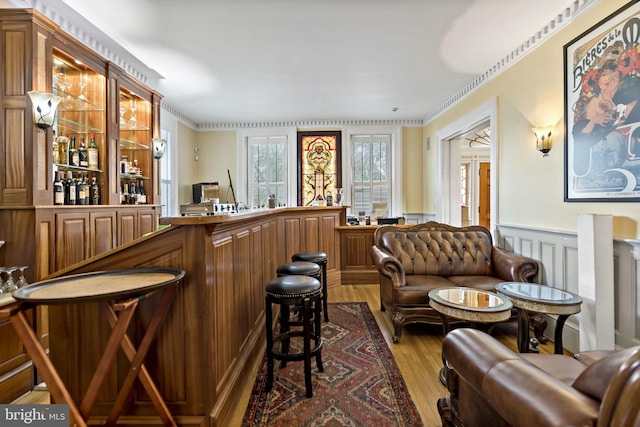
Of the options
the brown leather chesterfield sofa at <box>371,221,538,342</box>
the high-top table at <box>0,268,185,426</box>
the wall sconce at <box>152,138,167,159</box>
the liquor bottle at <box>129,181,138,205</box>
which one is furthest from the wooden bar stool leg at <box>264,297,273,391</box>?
the wall sconce at <box>152,138,167,159</box>

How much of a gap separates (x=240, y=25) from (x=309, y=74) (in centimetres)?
130

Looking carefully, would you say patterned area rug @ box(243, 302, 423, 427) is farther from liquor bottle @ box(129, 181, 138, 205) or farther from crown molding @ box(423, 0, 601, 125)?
crown molding @ box(423, 0, 601, 125)

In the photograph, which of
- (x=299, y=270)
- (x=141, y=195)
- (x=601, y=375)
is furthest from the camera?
(x=141, y=195)

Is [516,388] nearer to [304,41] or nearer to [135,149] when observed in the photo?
[304,41]

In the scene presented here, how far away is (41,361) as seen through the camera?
1.20 metres

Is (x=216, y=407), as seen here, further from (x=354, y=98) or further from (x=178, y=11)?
A: (x=354, y=98)

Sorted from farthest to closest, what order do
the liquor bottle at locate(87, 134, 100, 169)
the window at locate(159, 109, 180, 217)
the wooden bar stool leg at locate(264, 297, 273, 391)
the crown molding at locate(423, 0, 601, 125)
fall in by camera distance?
the window at locate(159, 109, 180, 217)
the liquor bottle at locate(87, 134, 100, 169)
the crown molding at locate(423, 0, 601, 125)
the wooden bar stool leg at locate(264, 297, 273, 391)

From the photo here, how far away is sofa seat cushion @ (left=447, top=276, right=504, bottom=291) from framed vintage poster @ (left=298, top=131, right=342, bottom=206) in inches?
147

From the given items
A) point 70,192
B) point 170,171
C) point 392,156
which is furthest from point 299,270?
point 392,156

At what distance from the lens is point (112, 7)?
2580 mm

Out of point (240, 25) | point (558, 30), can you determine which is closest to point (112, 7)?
point (240, 25)

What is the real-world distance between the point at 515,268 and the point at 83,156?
441 cm

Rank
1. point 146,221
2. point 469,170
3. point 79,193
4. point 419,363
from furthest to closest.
A: point 469,170, point 146,221, point 79,193, point 419,363

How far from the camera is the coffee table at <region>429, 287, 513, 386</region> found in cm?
191
